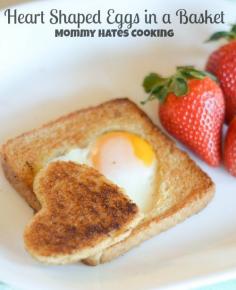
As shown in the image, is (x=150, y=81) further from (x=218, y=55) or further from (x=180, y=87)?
(x=218, y=55)

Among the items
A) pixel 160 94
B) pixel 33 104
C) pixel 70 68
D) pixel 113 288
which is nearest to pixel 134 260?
pixel 113 288

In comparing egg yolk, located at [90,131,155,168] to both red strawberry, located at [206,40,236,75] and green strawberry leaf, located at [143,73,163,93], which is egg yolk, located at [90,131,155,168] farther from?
red strawberry, located at [206,40,236,75]

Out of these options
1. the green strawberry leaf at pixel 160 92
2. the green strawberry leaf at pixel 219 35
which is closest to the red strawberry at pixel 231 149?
the green strawberry leaf at pixel 160 92

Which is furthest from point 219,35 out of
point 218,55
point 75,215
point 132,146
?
point 75,215

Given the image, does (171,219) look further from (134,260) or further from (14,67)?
(14,67)

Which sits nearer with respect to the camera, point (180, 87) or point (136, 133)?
point (180, 87)

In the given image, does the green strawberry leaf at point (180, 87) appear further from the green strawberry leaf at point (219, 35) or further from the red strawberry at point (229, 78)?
the green strawberry leaf at point (219, 35)
